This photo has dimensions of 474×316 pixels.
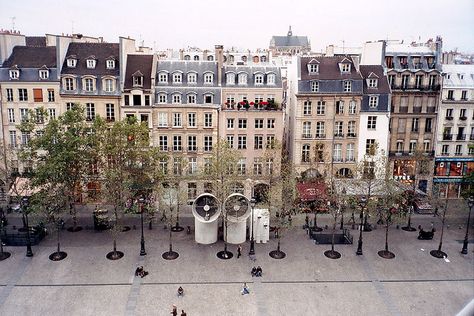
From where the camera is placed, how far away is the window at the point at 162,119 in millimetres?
51562

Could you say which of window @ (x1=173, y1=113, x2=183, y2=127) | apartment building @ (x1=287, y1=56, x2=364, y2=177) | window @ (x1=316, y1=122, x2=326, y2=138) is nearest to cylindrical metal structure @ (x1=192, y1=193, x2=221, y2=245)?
window @ (x1=173, y1=113, x2=183, y2=127)

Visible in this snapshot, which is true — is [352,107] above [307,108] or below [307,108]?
above

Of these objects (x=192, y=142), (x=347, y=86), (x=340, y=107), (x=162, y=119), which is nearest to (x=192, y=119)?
(x=192, y=142)

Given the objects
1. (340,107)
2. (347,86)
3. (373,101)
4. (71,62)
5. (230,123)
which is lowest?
(230,123)

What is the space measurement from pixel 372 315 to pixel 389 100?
29716 millimetres

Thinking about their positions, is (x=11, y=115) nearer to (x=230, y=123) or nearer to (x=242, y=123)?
(x=230, y=123)

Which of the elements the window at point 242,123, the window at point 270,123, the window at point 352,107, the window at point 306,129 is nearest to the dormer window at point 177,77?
the window at point 242,123

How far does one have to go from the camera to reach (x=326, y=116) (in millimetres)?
53094

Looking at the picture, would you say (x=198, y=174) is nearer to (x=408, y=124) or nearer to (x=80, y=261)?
(x=80, y=261)

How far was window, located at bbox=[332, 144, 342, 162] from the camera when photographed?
5375 cm

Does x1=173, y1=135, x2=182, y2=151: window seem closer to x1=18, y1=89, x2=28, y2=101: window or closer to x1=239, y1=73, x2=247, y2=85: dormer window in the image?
x1=239, y1=73, x2=247, y2=85: dormer window


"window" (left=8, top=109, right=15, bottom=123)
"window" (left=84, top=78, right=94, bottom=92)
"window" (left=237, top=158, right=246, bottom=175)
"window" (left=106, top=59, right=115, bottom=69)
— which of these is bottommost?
"window" (left=237, top=158, right=246, bottom=175)

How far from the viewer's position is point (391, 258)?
3975 centimetres

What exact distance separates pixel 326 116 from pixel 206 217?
20.5 meters
